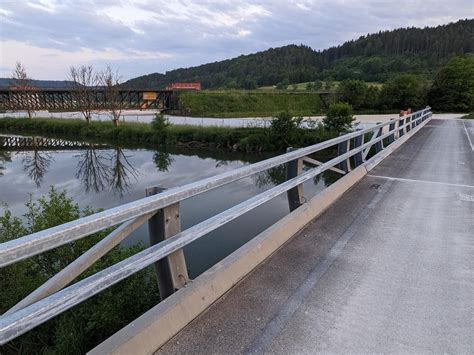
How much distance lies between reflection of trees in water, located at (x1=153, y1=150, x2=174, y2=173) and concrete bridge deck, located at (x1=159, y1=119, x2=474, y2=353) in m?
20.6

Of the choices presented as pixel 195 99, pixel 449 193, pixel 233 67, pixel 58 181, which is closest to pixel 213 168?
pixel 58 181

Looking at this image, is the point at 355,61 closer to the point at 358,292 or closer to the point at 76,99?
the point at 76,99

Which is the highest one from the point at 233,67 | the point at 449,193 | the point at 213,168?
the point at 233,67

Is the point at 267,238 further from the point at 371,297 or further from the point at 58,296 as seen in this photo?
the point at 58,296

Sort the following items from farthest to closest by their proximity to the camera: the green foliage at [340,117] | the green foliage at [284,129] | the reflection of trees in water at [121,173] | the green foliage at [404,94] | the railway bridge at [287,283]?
the green foliage at [404,94], the green foliage at [340,117], the green foliage at [284,129], the reflection of trees in water at [121,173], the railway bridge at [287,283]

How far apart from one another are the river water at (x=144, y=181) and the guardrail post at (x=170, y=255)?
5712 millimetres

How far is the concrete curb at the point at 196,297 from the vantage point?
260 cm

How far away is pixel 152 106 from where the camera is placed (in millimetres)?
78188

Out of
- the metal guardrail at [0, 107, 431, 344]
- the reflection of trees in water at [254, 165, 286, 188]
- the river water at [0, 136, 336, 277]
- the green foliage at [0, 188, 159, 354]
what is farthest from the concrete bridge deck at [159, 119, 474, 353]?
the reflection of trees in water at [254, 165, 286, 188]

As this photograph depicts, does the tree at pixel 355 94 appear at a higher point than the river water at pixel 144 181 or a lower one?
higher

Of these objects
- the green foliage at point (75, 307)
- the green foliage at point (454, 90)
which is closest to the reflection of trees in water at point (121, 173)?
the green foliage at point (75, 307)

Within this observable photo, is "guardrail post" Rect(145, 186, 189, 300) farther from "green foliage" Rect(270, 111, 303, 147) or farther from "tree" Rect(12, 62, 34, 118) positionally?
"tree" Rect(12, 62, 34, 118)

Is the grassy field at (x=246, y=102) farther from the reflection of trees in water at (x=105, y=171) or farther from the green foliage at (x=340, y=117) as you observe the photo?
the green foliage at (x=340, y=117)

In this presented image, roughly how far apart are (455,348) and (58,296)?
Result: 9.05 feet
